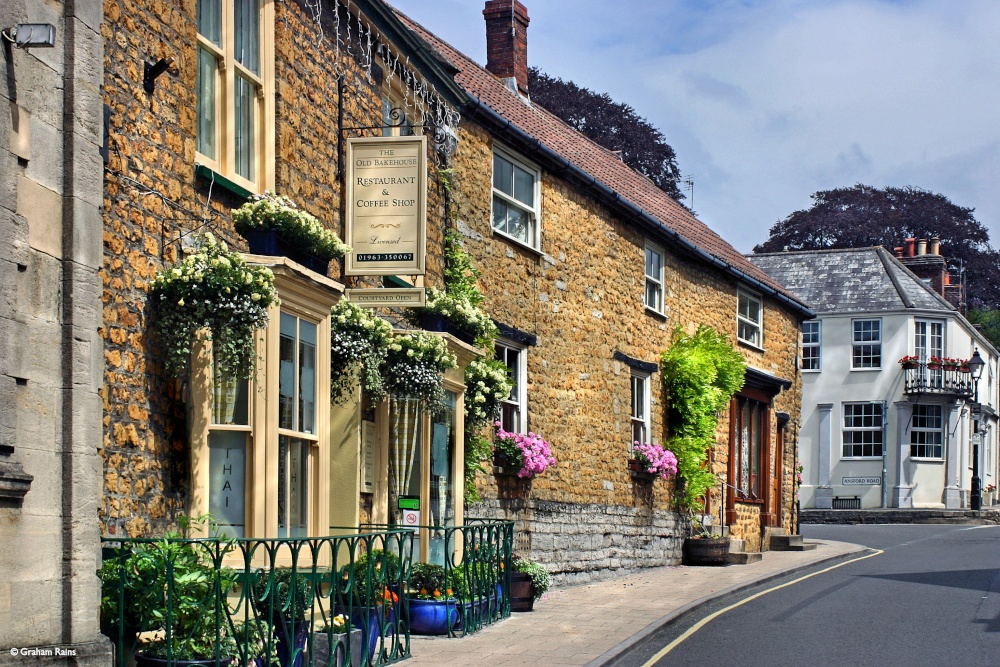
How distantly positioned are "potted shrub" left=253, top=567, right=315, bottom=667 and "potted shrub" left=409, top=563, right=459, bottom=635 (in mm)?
3289

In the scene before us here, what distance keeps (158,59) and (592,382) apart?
39.9 ft

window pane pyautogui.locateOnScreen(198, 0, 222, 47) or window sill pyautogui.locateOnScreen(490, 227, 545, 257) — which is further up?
window pane pyautogui.locateOnScreen(198, 0, 222, 47)

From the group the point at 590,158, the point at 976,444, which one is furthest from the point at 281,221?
the point at 976,444

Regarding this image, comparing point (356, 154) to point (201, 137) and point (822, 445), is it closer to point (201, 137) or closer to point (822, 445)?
point (201, 137)

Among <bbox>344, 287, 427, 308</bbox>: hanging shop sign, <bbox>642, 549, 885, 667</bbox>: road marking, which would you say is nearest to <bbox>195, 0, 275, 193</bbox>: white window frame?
<bbox>344, 287, 427, 308</bbox>: hanging shop sign

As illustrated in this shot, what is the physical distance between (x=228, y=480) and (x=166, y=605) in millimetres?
1635

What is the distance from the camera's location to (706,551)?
2434 cm

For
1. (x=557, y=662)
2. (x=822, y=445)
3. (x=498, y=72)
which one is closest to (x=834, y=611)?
(x=557, y=662)

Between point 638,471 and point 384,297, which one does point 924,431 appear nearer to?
point 638,471

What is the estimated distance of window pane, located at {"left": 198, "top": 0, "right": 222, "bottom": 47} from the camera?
10414 mm

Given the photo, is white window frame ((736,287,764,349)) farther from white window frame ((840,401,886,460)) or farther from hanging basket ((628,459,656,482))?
white window frame ((840,401,886,460))

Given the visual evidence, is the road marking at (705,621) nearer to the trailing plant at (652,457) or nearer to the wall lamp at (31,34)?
the trailing plant at (652,457)

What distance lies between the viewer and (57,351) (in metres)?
7.77

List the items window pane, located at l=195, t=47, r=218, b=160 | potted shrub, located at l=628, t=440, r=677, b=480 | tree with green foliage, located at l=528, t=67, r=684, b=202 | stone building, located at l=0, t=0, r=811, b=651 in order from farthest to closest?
tree with green foliage, located at l=528, t=67, r=684, b=202 < potted shrub, located at l=628, t=440, r=677, b=480 < window pane, located at l=195, t=47, r=218, b=160 < stone building, located at l=0, t=0, r=811, b=651
